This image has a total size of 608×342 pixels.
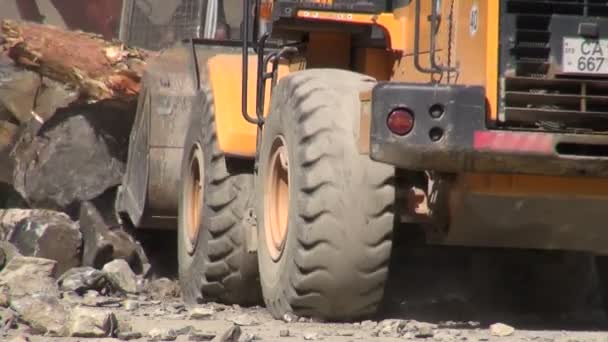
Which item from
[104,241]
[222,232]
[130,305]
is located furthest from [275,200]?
[104,241]

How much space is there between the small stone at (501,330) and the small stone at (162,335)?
1.48m

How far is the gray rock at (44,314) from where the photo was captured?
657cm

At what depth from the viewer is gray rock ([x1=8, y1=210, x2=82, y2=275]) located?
33.4 feet

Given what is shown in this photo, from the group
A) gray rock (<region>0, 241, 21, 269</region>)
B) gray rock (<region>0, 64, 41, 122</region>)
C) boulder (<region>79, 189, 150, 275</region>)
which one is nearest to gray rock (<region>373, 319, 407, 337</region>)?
gray rock (<region>0, 241, 21, 269</region>)

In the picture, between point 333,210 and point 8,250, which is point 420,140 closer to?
point 333,210

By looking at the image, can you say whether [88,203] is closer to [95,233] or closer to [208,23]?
[95,233]

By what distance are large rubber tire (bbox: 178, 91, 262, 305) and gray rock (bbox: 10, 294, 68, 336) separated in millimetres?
1511

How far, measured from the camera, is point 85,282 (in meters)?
8.61

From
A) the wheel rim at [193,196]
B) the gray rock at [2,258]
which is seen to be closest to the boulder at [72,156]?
the gray rock at [2,258]

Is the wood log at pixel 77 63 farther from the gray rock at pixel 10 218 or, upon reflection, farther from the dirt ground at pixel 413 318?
the dirt ground at pixel 413 318

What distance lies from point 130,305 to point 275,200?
44.4 inches

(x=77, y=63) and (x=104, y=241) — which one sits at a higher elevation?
(x=77, y=63)

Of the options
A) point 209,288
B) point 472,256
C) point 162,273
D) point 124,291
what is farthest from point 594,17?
point 162,273

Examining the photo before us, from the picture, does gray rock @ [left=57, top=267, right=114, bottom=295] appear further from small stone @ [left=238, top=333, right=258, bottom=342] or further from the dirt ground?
small stone @ [left=238, top=333, right=258, bottom=342]
